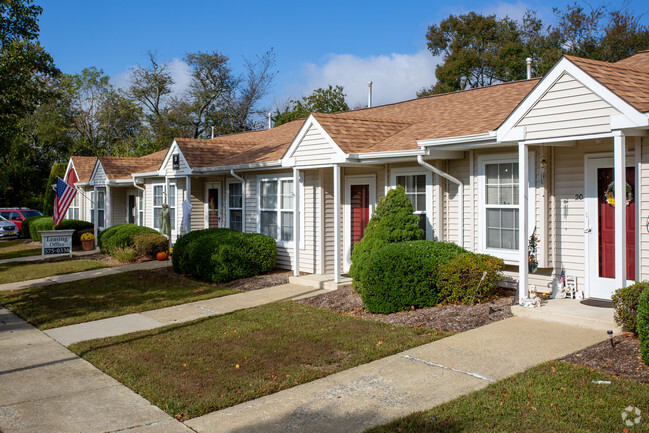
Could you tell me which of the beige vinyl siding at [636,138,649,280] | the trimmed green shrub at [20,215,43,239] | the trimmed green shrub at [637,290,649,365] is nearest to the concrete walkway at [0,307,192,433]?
the trimmed green shrub at [637,290,649,365]

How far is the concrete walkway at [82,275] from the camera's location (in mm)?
14897

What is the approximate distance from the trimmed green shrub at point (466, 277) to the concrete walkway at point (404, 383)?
1.28m

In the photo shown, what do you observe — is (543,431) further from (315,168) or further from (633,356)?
(315,168)

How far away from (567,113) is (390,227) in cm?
391

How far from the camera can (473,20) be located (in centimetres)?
3853

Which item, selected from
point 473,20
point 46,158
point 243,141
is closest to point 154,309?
point 243,141

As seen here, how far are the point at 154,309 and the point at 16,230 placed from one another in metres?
24.9

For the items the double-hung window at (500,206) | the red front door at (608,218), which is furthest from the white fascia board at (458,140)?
the red front door at (608,218)

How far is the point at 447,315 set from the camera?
29.4ft

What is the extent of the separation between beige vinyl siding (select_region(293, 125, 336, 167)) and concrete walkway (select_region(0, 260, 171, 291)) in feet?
22.0

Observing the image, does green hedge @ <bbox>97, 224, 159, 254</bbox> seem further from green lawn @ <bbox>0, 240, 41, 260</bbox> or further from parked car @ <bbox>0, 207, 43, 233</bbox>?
parked car @ <bbox>0, 207, 43, 233</bbox>

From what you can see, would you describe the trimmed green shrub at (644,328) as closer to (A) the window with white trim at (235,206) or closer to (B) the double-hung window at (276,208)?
(B) the double-hung window at (276,208)

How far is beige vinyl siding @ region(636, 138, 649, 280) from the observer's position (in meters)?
8.11

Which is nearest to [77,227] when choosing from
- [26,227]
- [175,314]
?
[26,227]
